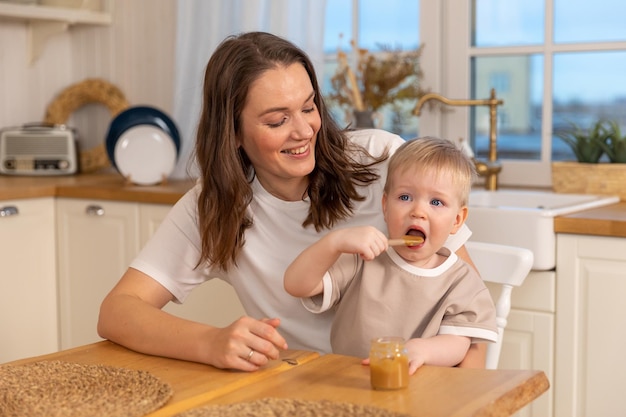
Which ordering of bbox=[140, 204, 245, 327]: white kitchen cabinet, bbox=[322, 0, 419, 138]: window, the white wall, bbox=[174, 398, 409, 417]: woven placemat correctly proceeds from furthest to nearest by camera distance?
the white wall < bbox=[322, 0, 419, 138]: window < bbox=[140, 204, 245, 327]: white kitchen cabinet < bbox=[174, 398, 409, 417]: woven placemat

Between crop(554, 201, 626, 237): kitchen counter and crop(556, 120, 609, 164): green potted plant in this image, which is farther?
crop(556, 120, 609, 164): green potted plant

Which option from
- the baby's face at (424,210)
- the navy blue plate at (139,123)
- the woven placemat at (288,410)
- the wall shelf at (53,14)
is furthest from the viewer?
the wall shelf at (53,14)

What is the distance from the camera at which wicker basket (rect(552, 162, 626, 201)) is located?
2.59 meters

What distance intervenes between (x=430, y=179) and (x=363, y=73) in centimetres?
154

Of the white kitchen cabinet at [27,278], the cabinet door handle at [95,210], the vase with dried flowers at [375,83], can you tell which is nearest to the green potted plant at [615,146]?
the vase with dried flowers at [375,83]

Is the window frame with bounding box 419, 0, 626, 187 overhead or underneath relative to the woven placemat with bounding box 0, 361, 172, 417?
overhead

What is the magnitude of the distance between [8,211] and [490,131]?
1588mm

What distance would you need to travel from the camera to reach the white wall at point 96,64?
3.66 metres

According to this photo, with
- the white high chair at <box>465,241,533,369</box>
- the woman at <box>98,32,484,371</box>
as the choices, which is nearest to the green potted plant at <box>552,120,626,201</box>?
the white high chair at <box>465,241,533,369</box>

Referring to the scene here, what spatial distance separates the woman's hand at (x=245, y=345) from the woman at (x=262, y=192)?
28cm

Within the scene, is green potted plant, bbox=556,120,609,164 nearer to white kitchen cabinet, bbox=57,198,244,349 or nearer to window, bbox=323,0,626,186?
window, bbox=323,0,626,186

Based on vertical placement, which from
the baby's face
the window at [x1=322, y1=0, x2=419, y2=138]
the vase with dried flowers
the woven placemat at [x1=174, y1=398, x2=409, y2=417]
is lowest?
the woven placemat at [x1=174, y1=398, x2=409, y2=417]

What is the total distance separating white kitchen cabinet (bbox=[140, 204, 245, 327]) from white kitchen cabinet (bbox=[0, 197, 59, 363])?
1.48ft

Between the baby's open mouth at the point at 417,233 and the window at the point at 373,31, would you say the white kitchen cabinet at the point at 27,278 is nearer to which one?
the window at the point at 373,31
